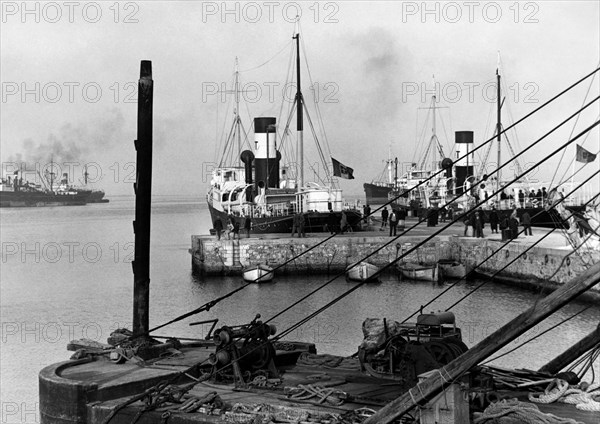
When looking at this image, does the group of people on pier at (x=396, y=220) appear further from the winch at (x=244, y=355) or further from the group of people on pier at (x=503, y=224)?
the winch at (x=244, y=355)

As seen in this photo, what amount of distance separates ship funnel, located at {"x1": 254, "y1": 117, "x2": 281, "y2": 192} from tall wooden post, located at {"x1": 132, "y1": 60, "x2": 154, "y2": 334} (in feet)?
158

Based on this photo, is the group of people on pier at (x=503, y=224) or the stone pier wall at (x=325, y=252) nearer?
the group of people on pier at (x=503, y=224)

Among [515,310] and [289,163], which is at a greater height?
[289,163]

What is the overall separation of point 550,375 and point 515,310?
23265 mm

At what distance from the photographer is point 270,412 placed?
10953 mm

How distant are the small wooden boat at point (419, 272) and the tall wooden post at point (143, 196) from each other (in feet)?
96.6

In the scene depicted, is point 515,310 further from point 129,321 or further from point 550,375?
point 550,375

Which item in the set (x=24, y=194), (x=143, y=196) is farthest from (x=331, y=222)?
(x=24, y=194)

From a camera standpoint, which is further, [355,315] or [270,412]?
[355,315]

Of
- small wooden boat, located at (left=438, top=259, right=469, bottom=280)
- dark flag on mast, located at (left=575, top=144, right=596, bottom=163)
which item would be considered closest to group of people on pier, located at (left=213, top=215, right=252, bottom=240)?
small wooden boat, located at (left=438, top=259, right=469, bottom=280)

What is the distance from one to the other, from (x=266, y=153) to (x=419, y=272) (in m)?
23.4

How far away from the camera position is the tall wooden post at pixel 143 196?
48.8 feet

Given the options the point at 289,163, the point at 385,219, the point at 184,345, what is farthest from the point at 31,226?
the point at 184,345

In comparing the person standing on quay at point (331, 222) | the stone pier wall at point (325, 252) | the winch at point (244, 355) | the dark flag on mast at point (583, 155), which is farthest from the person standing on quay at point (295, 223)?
the winch at point (244, 355)
